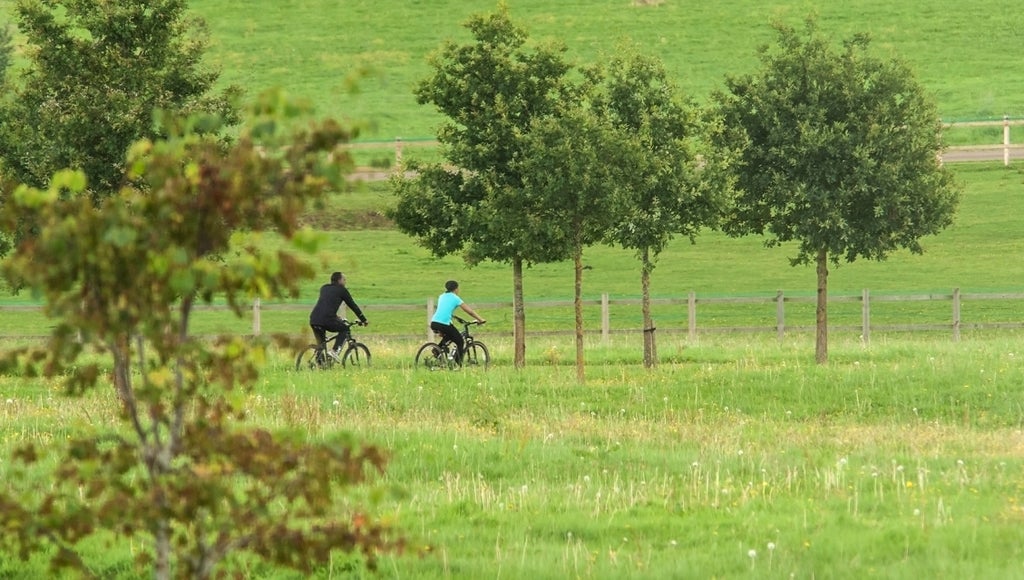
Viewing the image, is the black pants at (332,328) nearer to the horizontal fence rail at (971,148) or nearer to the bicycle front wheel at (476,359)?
the bicycle front wheel at (476,359)

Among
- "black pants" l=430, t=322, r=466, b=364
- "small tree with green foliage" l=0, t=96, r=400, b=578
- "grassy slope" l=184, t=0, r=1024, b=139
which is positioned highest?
"grassy slope" l=184, t=0, r=1024, b=139

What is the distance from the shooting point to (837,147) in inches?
1094

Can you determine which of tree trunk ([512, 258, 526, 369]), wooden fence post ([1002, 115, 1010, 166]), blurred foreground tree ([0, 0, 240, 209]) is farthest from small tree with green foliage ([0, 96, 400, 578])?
wooden fence post ([1002, 115, 1010, 166])

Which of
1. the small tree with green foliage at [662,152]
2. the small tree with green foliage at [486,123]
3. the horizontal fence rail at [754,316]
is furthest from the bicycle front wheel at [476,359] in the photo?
the horizontal fence rail at [754,316]

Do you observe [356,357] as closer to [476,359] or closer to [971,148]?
[476,359]

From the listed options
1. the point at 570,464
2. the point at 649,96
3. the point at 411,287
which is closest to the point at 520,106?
the point at 649,96

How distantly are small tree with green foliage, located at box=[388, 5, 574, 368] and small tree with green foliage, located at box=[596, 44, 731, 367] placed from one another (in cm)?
124

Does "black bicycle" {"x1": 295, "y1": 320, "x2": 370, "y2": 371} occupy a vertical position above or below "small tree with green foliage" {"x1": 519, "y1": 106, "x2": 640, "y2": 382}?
below

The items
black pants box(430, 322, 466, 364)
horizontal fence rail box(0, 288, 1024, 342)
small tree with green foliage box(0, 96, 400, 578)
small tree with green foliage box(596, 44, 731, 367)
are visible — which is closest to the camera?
small tree with green foliage box(0, 96, 400, 578)

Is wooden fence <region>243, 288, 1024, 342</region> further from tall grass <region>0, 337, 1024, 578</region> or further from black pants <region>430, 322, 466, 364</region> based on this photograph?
tall grass <region>0, 337, 1024, 578</region>

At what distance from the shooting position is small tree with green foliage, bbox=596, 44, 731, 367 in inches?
1082

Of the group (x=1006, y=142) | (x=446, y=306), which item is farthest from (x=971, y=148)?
(x=446, y=306)

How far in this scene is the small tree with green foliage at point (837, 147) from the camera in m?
27.8

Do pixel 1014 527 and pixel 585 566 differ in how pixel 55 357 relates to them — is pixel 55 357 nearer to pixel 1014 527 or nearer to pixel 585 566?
pixel 585 566
